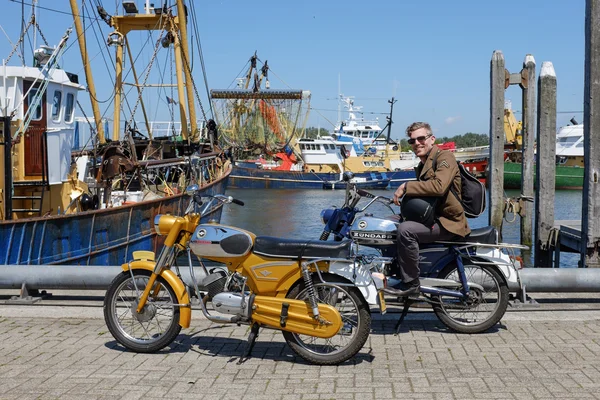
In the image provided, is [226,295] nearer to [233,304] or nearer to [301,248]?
[233,304]

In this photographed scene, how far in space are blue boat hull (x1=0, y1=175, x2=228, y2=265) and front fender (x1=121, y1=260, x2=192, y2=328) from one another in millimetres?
8007

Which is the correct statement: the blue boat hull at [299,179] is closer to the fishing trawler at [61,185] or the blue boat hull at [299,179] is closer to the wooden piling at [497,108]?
the fishing trawler at [61,185]

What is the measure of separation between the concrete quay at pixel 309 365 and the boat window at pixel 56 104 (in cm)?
943

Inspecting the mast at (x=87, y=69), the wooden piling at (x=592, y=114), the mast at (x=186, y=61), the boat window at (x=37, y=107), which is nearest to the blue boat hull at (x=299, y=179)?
the mast at (x=186, y=61)

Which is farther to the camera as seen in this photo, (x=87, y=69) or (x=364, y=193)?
(x=87, y=69)

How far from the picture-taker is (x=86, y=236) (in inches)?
605

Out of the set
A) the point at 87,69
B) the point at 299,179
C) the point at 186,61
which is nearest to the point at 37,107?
the point at 87,69

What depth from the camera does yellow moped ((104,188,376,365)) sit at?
5.61m

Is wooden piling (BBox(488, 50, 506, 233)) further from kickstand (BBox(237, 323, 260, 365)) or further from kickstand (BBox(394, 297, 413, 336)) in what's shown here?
kickstand (BBox(237, 323, 260, 365))

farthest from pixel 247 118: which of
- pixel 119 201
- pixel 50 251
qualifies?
pixel 50 251

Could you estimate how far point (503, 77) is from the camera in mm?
12047

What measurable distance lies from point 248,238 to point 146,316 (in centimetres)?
101

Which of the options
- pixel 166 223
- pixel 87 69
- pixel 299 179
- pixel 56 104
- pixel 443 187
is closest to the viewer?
pixel 166 223

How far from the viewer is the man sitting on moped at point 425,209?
20.1ft
